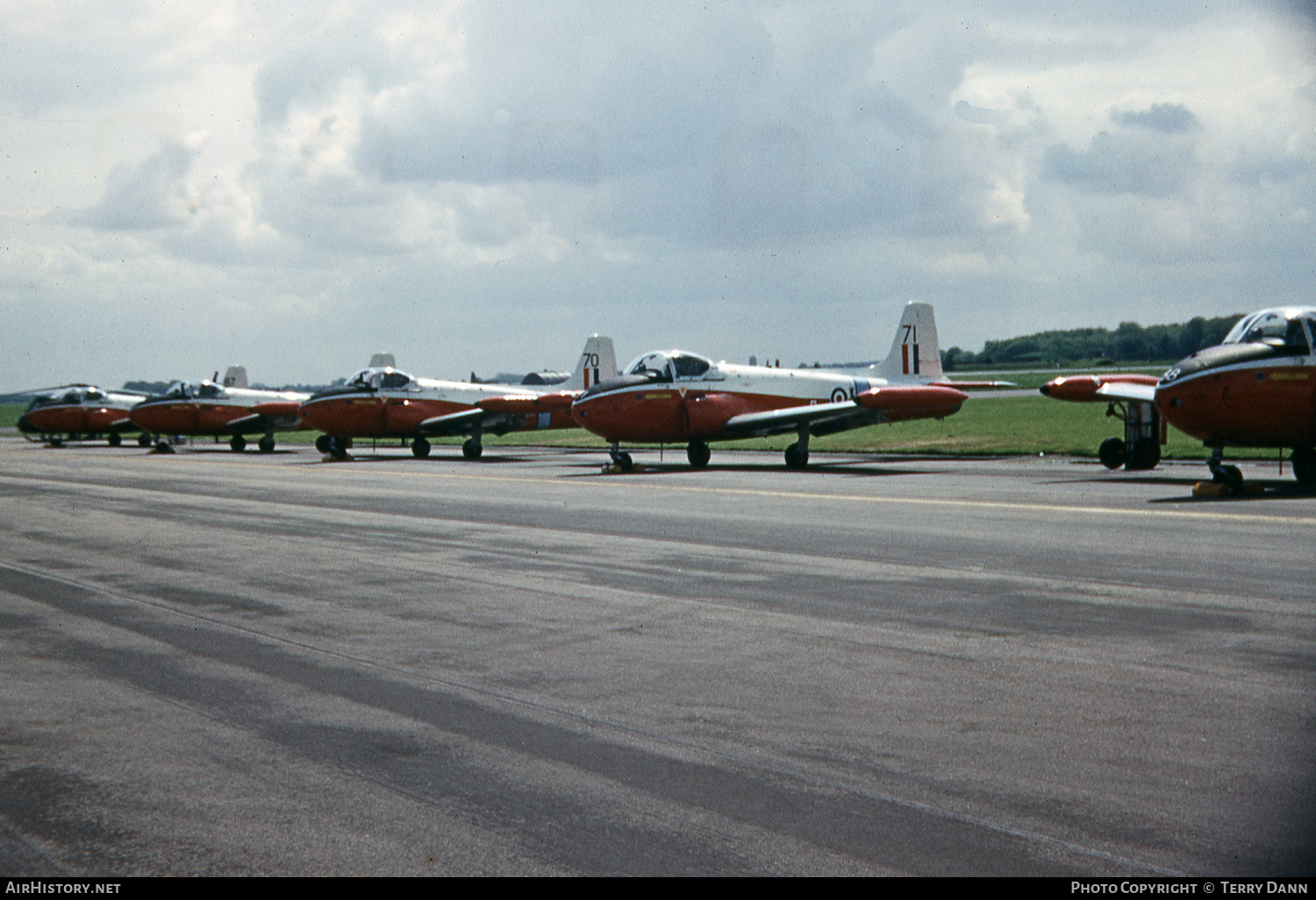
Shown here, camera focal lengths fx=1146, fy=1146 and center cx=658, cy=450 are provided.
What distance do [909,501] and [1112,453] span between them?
25.0 feet

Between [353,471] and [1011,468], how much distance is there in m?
15.4

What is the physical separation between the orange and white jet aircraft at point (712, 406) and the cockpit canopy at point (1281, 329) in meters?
7.58

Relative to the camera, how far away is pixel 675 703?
6020 millimetres

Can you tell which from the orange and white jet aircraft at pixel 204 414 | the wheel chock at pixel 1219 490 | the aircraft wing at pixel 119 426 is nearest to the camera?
the wheel chock at pixel 1219 490

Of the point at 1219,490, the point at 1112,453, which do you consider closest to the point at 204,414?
the point at 1112,453

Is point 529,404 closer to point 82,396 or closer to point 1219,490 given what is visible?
point 1219,490

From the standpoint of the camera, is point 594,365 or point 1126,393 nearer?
point 1126,393

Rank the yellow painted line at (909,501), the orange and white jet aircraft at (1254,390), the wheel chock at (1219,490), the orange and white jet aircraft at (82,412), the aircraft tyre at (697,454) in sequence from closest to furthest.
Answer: the yellow painted line at (909,501) → the wheel chock at (1219,490) → the orange and white jet aircraft at (1254,390) → the aircraft tyre at (697,454) → the orange and white jet aircraft at (82,412)

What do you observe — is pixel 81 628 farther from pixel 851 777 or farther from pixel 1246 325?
pixel 1246 325

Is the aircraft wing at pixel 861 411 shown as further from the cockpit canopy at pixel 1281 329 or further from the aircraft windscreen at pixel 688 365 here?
the cockpit canopy at pixel 1281 329

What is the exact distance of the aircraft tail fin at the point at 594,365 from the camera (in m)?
39.1

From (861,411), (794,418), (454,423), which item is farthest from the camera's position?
(454,423)

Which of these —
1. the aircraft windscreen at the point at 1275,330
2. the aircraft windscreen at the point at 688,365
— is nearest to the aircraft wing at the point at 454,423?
the aircraft windscreen at the point at 688,365

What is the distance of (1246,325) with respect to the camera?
57.2 ft
